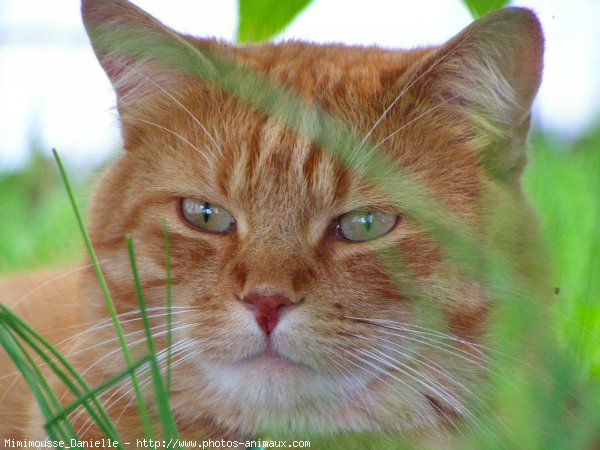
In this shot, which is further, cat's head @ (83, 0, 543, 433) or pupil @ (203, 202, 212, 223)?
pupil @ (203, 202, 212, 223)

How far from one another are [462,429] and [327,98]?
84cm

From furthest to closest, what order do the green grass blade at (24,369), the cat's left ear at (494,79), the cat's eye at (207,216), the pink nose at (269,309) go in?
the cat's eye at (207,216)
the cat's left ear at (494,79)
the pink nose at (269,309)
the green grass blade at (24,369)

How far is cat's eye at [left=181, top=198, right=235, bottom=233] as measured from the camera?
192 centimetres

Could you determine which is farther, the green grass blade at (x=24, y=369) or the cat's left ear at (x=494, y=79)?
the cat's left ear at (x=494, y=79)

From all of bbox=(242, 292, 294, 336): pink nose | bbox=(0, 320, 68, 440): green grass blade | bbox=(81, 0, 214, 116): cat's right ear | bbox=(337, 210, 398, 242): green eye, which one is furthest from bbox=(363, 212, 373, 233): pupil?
bbox=(0, 320, 68, 440): green grass blade

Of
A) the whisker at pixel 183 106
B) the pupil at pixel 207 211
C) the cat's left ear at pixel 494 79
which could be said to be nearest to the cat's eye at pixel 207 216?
the pupil at pixel 207 211

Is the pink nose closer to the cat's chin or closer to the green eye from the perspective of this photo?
the cat's chin

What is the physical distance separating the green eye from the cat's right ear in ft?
1.72

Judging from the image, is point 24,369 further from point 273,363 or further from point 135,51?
point 135,51

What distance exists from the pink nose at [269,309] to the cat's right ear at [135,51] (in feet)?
2.16

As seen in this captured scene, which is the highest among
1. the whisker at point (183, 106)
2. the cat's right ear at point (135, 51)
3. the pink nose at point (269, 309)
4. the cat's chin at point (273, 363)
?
the cat's right ear at point (135, 51)

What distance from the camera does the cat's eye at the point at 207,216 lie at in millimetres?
1920

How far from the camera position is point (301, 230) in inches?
71.5

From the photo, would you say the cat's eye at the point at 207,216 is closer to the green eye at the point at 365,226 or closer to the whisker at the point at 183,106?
the whisker at the point at 183,106
